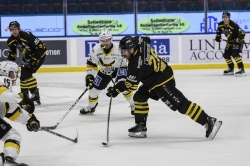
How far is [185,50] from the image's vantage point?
14078mm

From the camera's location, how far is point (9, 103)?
446 centimetres

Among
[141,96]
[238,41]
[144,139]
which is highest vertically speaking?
[141,96]

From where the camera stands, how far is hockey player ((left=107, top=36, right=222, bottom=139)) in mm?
5457

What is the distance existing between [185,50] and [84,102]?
554cm

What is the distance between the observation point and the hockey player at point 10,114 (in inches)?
165

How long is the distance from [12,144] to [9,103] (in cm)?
30

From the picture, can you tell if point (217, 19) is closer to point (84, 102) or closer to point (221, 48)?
point (221, 48)

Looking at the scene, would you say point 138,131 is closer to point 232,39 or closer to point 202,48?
point 232,39

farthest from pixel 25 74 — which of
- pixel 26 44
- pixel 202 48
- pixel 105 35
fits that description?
pixel 202 48

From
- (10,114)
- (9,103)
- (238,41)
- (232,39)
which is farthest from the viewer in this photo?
(232,39)

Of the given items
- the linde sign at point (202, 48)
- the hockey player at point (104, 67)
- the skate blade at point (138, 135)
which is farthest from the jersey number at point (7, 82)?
the linde sign at point (202, 48)

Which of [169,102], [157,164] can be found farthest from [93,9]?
[157,164]

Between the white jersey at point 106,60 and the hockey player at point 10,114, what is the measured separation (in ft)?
8.99

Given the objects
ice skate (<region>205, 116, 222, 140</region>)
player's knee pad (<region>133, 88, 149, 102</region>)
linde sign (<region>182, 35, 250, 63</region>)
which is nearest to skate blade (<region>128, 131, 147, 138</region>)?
player's knee pad (<region>133, 88, 149, 102</region>)
